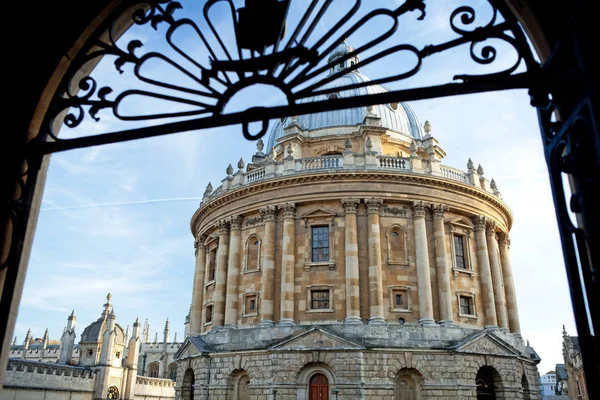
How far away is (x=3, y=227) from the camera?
13.8 ft

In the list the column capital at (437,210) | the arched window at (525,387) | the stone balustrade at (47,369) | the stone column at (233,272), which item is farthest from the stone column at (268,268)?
the stone balustrade at (47,369)

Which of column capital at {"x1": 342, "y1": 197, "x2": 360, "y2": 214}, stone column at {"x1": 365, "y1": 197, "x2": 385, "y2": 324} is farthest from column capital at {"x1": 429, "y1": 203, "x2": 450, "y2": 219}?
column capital at {"x1": 342, "y1": 197, "x2": 360, "y2": 214}

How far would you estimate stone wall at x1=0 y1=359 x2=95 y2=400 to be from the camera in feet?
133

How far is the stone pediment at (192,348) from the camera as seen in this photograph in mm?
32156

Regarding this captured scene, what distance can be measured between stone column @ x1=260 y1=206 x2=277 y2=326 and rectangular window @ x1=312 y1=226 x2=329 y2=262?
2530 mm

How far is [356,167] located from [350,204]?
2306 mm

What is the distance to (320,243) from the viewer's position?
31.9 metres

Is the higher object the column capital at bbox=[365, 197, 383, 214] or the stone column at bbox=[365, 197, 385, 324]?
the column capital at bbox=[365, 197, 383, 214]

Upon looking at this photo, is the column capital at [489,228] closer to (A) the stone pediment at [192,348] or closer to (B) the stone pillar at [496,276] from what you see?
(B) the stone pillar at [496,276]

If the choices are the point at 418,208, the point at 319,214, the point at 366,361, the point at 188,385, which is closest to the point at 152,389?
the point at 188,385

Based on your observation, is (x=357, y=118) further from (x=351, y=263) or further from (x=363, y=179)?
(x=351, y=263)

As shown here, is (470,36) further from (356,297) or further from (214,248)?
(214,248)

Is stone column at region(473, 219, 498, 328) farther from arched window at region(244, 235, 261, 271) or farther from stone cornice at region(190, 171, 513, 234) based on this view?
arched window at region(244, 235, 261, 271)

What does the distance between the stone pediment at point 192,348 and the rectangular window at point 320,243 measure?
8.85 m
